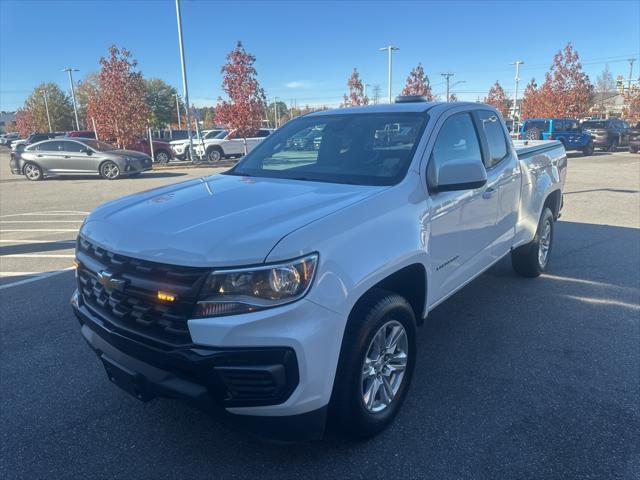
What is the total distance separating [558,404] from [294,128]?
9.57 ft

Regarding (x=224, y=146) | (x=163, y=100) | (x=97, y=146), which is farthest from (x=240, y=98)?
(x=163, y=100)

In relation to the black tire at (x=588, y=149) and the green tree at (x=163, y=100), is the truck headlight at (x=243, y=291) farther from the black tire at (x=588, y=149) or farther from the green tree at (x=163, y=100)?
the green tree at (x=163, y=100)

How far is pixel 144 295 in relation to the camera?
2340mm

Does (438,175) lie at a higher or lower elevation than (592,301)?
higher

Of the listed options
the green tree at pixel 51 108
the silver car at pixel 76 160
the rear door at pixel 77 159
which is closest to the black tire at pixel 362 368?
the silver car at pixel 76 160

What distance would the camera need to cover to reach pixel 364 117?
3930 mm

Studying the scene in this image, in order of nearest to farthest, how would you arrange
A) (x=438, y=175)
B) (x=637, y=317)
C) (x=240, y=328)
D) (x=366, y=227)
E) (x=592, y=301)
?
1. (x=240, y=328)
2. (x=366, y=227)
3. (x=438, y=175)
4. (x=637, y=317)
5. (x=592, y=301)

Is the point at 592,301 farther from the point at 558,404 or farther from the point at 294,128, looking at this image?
the point at 294,128

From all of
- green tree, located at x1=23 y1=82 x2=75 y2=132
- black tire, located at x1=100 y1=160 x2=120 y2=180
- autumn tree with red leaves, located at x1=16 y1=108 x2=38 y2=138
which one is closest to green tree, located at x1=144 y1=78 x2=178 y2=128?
green tree, located at x1=23 y1=82 x2=75 y2=132

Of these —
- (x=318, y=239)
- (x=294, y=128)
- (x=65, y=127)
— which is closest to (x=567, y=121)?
(x=294, y=128)

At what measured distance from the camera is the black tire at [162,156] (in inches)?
1007

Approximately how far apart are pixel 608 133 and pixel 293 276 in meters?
32.0

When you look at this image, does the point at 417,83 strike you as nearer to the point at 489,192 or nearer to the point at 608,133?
the point at 608,133

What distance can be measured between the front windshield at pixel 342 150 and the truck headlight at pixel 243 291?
3.91ft
